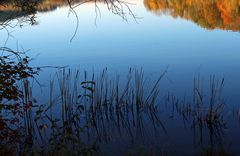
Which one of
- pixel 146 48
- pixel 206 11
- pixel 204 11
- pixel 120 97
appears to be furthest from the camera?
→ pixel 206 11

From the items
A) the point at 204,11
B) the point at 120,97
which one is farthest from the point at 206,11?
the point at 120,97

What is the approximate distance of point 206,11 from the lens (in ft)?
126

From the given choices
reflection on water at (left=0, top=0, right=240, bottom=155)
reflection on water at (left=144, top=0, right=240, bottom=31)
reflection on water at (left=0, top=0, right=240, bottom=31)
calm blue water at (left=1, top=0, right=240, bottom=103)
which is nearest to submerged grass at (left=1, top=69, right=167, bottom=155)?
reflection on water at (left=0, top=0, right=240, bottom=155)

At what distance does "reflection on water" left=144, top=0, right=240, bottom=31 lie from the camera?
103ft

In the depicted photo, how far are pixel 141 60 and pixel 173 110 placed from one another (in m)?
7.89

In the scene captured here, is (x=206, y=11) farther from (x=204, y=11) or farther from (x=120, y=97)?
(x=120, y=97)

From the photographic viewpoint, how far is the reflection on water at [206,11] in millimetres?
31462

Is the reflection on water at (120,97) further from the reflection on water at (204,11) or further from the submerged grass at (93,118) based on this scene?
the reflection on water at (204,11)

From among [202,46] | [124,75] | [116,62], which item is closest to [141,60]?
[116,62]

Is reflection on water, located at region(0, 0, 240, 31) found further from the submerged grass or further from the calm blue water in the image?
the submerged grass

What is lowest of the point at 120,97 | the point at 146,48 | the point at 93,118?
the point at 93,118

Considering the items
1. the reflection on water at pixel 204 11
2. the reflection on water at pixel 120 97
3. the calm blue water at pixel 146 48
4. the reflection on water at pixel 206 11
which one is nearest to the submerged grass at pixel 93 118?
the reflection on water at pixel 120 97

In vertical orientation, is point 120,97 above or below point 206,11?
below

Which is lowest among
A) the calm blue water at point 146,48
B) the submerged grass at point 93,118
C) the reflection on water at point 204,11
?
the submerged grass at point 93,118
